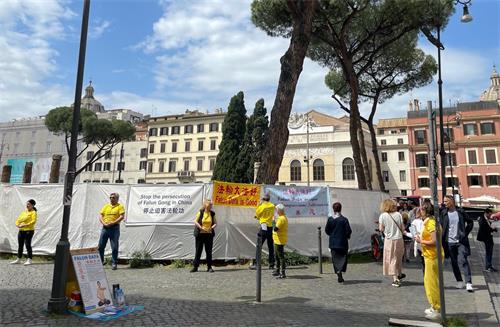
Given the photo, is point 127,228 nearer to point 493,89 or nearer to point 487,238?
point 487,238

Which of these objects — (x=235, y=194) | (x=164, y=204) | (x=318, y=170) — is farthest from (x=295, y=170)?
(x=164, y=204)

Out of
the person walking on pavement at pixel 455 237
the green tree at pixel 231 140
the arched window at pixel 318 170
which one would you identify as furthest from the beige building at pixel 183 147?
the person walking on pavement at pixel 455 237

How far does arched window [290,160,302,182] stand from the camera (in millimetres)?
64125

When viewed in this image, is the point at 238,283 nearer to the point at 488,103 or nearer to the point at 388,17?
the point at 388,17

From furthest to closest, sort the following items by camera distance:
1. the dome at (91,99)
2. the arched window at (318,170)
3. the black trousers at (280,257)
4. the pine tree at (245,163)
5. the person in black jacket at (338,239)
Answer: the dome at (91,99) → the arched window at (318,170) → the pine tree at (245,163) → the black trousers at (280,257) → the person in black jacket at (338,239)

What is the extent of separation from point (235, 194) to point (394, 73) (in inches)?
675

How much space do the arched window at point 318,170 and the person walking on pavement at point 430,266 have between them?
57368 millimetres

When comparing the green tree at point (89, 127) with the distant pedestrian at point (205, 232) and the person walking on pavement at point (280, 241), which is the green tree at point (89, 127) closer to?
the distant pedestrian at point (205, 232)

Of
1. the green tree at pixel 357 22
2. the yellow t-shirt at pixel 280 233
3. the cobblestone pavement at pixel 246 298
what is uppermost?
the green tree at pixel 357 22

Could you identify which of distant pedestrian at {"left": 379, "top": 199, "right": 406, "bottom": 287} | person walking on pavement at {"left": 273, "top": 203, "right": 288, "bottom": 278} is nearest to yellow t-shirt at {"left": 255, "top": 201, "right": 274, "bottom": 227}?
person walking on pavement at {"left": 273, "top": 203, "right": 288, "bottom": 278}

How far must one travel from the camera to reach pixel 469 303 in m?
6.43

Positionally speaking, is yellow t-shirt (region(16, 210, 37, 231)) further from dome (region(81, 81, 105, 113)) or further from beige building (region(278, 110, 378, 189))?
dome (region(81, 81, 105, 113))

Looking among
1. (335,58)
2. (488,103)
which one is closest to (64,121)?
(335,58)

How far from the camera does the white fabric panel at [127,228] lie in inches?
392
